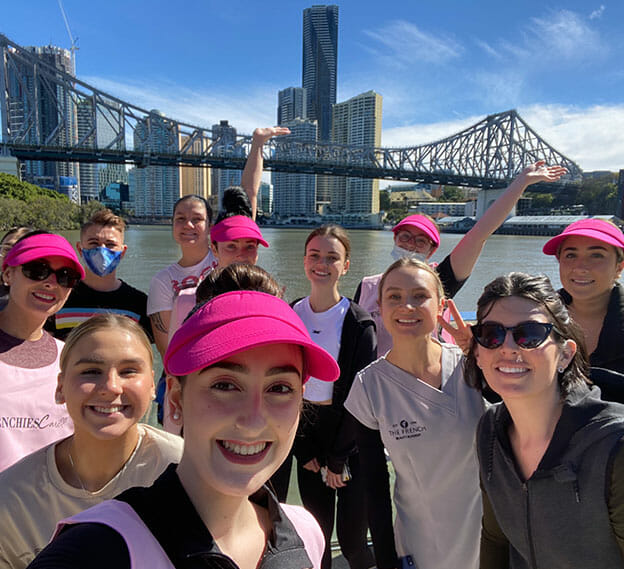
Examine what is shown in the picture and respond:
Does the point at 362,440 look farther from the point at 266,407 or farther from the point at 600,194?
the point at 600,194

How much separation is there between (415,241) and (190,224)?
1.19 m

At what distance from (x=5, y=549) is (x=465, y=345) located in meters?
1.54

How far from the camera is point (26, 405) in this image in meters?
1.37

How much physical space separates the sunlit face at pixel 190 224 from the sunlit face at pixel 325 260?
2.15ft

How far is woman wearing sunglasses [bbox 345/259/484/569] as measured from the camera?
4.54 feet

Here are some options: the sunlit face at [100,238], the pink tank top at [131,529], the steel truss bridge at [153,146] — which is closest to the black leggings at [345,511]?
the pink tank top at [131,529]

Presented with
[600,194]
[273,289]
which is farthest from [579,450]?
[600,194]

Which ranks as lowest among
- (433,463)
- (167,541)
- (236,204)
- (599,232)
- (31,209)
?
(433,463)

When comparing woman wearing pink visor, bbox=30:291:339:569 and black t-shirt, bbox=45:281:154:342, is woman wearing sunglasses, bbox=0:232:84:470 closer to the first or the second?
black t-shirt, bbox=45:281:154:342

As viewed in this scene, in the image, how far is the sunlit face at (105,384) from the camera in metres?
1.13

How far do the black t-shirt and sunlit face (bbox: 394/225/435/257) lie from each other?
4.55 ft

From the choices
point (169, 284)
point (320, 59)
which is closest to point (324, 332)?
point (169, 284)

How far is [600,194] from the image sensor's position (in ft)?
159

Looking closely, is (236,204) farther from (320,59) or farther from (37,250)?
(320,59)
